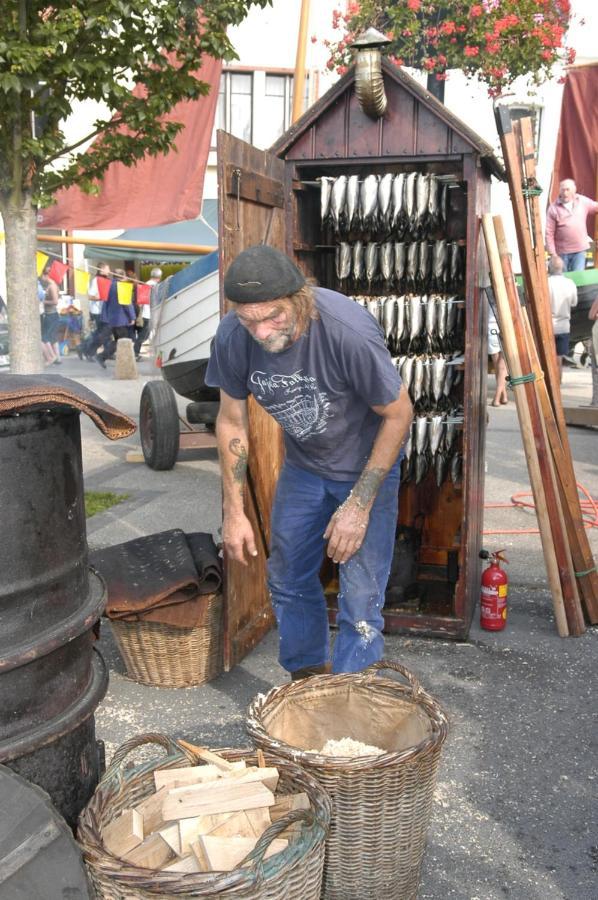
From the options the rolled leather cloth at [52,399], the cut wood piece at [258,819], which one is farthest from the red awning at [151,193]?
the cut wood piece at [258,819]

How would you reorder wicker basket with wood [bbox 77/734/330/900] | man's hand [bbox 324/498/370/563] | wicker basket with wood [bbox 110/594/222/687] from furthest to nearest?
Answer: wicker basket with wood [bbox 110/594/222/687] < man's hand [bbox 324/498/370/563] < wicker basket with wood [bbox 77/734/330/900]

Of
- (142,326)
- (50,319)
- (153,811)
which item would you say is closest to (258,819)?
(153,811)

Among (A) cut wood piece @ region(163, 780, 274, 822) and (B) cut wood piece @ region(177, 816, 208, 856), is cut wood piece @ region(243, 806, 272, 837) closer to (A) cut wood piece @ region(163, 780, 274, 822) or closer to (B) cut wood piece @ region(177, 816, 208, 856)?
(A) cut wood piece @ region(163, 780, 274, 822)

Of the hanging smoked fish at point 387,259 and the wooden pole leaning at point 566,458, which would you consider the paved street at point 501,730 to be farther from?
the hanging smoked fish at point 387,259

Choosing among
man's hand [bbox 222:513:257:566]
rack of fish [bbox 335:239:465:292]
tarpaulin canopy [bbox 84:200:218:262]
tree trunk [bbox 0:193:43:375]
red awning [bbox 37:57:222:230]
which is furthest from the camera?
tarpaulin canopy [bbox 84:200:218:262]

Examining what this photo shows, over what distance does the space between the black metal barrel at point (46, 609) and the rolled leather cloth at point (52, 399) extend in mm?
49

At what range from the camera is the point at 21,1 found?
582 centimetres

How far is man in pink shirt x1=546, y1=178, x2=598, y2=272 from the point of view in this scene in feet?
39.2

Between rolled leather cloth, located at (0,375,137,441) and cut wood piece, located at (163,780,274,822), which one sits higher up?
rolled leather cloth, located at (0,375,137,441)

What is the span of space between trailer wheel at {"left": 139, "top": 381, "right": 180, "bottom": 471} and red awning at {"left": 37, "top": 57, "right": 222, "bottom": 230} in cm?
227

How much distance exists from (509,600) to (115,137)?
4.75 m

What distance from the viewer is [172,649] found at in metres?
3.98

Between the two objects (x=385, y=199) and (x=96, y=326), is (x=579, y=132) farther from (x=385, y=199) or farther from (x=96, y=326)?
(x=96, y=326)

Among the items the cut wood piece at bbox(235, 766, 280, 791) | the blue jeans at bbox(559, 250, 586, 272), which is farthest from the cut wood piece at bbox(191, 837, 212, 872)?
the blue jeans at bbox(559, 250, 586, 272)
